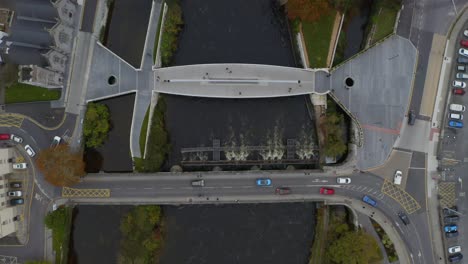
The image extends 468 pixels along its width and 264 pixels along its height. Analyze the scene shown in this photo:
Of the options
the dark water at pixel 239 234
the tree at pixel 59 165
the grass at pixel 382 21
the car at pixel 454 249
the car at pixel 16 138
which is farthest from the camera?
the dark water at pixel 239 234

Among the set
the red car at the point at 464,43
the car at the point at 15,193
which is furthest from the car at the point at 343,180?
the car at the point at 15,193

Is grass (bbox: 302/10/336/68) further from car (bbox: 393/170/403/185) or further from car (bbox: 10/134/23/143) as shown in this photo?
car (bbox: 10/134/23/143)

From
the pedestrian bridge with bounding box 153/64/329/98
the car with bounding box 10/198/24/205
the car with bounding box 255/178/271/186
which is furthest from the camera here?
the pedestrian bridge with bounding box 153/64/329/98

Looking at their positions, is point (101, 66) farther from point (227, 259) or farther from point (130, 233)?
point (227, 259)

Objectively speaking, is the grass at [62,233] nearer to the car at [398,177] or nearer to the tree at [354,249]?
the tree at [354,249]

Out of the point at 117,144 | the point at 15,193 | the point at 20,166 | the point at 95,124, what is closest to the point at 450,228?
the point at 117,144

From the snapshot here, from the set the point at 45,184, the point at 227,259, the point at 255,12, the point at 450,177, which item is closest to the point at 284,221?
the point at 227,259

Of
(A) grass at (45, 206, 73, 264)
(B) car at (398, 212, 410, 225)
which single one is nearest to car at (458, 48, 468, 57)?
(B) car at (398, 212, 410, 225)

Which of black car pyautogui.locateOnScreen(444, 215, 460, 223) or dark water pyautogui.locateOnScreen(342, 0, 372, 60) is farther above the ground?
dark water pyautogui.locateOnScreen(342, 0, 372, 60)
